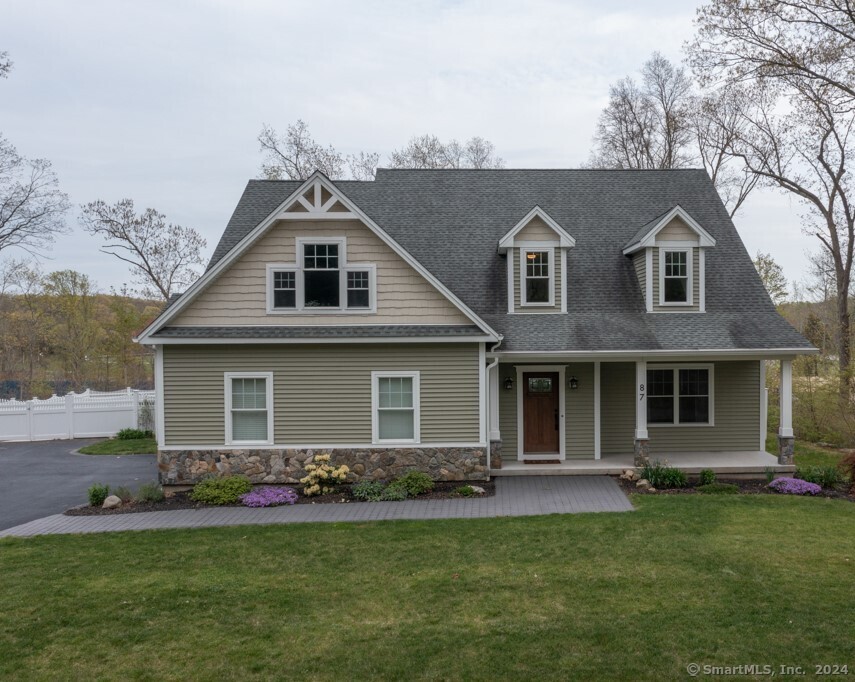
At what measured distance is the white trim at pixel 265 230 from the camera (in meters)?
12.6

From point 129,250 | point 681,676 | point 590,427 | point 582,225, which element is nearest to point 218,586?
point 681,676

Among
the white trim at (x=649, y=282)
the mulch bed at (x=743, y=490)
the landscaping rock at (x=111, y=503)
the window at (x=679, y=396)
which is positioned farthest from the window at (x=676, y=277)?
the landscaping rock at (x=111, y=503)

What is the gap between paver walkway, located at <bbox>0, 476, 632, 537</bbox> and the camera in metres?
10.7

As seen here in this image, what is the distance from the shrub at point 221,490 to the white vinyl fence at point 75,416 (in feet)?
35.4

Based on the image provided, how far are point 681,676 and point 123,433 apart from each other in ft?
66.4

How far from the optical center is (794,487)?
477 inches

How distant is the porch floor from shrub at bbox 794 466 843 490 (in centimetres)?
55

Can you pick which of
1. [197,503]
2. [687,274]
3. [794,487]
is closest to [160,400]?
[197,503]

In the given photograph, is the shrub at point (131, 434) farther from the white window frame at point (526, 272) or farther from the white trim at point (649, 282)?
the white trim at point (649, 282)

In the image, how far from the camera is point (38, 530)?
10578 mm

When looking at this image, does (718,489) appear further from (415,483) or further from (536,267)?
(536,267)

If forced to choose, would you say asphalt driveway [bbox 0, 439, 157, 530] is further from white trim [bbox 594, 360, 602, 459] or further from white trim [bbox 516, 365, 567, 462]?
white trim [bbox 594, 360, 602, 459]

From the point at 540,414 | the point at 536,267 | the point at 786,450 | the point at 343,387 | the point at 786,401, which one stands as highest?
the point at 536,267

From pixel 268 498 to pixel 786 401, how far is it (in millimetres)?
11495
